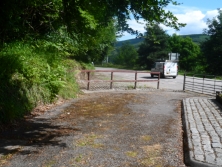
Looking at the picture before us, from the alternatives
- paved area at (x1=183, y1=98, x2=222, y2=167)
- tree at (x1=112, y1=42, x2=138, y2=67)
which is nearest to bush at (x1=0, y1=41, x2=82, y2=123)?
paved area at (x1=183, y1=98, x2=222, y2=167)

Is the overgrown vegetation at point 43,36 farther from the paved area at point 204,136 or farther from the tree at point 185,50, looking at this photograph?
the tree at point 185,50

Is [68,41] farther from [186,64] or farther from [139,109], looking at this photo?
[186,64]

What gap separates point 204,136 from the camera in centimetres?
645

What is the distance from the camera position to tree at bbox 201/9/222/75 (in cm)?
6181

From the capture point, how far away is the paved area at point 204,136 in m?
5.00

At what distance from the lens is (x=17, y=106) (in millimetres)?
8141

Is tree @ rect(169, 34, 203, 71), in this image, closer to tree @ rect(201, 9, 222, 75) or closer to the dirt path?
tree @ rect(201, 9, 222, 75)

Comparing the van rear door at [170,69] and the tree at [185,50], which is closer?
the van rear door at [170,69]

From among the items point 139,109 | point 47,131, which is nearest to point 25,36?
point 139,109

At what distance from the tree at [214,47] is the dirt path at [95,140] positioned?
183 feet

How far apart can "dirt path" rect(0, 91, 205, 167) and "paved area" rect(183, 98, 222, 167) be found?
0.85ft

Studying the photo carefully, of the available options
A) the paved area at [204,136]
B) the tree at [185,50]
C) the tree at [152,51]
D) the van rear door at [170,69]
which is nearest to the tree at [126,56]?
the tree at [185,50]

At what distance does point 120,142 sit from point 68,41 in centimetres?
906

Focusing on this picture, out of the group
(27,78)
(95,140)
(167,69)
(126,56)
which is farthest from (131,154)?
(126,56)
